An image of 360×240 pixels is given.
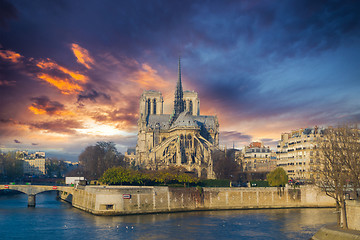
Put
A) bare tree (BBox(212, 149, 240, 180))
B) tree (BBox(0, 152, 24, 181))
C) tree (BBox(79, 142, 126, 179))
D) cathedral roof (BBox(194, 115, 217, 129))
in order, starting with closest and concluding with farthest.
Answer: bare tree (BBox(212, 149, 240, 180))
tree (BBox(79, 142, 126, 179))
tree (BBox(0, 152, 24, 181))
cathedral roof (BBox(194, 115, 217, 129))

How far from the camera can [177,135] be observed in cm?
11944

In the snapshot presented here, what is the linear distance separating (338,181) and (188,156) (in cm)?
7312

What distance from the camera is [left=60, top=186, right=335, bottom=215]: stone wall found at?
183ft

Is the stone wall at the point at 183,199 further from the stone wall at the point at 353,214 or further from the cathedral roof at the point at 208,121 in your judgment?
the cathedral roof at the point at 208,121

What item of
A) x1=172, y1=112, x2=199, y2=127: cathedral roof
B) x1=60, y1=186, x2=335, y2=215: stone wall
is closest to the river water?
x1=60, y1=186, x2=335, y2=215: stone wall

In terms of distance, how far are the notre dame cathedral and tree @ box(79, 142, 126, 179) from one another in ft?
36.8

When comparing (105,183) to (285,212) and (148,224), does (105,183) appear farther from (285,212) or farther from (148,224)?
(285,212)

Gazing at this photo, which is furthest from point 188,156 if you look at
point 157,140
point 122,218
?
point 122,218

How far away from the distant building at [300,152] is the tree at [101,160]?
4182 cm

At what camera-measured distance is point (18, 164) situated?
136 m

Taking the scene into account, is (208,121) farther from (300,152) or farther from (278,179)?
(278,179)

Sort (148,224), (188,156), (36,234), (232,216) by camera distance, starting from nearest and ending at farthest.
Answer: (36,234), (148,224), (232,216), (188,156)

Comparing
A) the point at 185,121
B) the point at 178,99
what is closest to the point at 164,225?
the point at 185,121

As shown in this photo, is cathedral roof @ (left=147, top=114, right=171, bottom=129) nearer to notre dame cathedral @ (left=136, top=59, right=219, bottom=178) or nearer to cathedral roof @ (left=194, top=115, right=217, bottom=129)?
notre dame cathedral @ (left=136, top=59, right=219, bottom=178)
